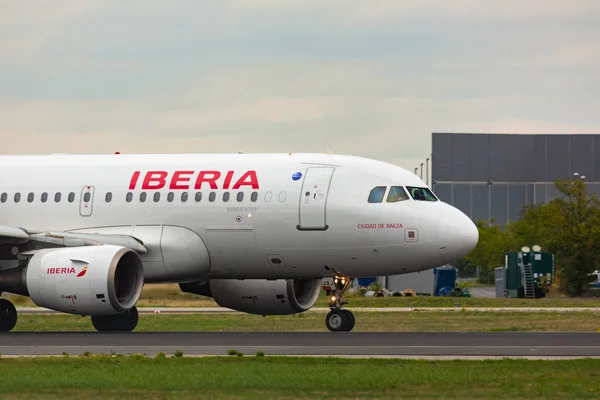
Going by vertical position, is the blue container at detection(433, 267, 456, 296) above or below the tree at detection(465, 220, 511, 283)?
below

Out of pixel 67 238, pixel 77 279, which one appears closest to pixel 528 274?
pixel 67 238

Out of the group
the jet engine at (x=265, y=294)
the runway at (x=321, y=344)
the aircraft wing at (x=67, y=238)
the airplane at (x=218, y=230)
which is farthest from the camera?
the jet engine at (x=265, y=294)

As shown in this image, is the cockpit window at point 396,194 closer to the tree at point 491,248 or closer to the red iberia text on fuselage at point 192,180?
the red iberia text on fuselage at point 192,180

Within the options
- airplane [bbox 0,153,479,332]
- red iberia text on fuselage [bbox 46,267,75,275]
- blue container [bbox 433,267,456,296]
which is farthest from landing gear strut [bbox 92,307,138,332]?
blue container [bbox 433,267,456,296]

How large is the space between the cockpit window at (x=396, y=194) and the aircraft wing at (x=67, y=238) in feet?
22.9

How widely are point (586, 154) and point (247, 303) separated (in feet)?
459

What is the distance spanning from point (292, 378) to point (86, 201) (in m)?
18.2

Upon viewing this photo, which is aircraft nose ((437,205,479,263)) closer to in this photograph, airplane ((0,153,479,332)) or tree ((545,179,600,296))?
airplane ((0,153,479,332))

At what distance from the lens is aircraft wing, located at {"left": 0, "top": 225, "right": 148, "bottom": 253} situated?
3591 cm

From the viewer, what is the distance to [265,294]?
38.5m

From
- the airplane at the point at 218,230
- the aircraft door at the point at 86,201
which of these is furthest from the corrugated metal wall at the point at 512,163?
the aircraft door at the point at 86,201

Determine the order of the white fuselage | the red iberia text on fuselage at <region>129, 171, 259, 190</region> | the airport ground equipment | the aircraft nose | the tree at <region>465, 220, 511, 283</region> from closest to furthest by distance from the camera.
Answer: the aircraft nose → the white fuselage → the red iberia text on fuselage at <region>129, 171, 259, 190</region> → the airport ground equipment → the tree at <region>465, 220, 511, 283</region>

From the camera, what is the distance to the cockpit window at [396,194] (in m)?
35.3

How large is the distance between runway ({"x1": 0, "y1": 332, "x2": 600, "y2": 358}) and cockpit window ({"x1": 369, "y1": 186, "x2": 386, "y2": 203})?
12.4 ft
